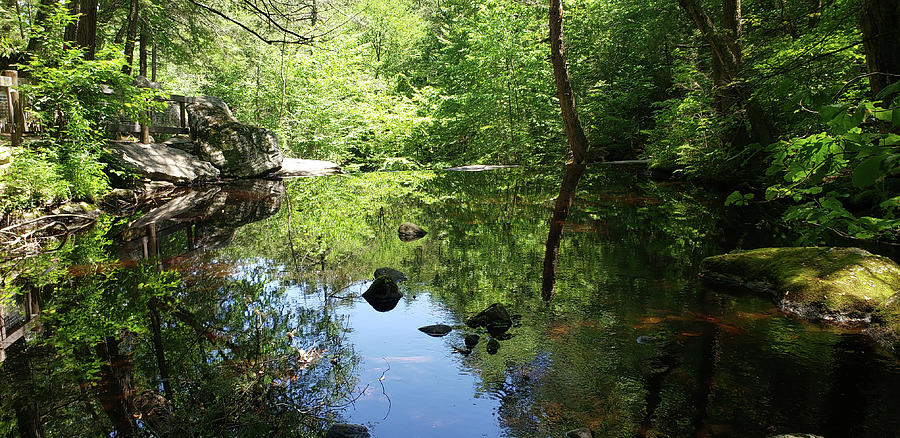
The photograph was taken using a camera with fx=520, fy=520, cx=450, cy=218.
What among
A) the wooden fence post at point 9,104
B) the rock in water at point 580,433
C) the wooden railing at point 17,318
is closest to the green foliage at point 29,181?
the wooden fence post at point 9,104

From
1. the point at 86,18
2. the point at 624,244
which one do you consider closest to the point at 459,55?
the point at 86,18

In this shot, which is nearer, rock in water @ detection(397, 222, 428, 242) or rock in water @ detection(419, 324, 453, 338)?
rock in water @ detection(419, 324, 453, 338)

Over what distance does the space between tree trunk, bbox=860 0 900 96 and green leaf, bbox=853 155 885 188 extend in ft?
7.79

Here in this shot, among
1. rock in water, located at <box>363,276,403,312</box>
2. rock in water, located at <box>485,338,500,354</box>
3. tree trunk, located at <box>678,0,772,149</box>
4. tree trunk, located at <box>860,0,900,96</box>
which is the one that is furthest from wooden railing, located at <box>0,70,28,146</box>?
tree trunk, located at <box>678,0,772,149</box>

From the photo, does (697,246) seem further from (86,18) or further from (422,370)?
(86,18)

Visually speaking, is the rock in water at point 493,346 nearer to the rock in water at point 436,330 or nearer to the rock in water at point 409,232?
the rock in water at point 436,330

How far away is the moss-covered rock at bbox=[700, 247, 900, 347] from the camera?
388 centimetres

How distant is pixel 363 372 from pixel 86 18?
1126 centimetres

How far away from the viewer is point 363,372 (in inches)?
125

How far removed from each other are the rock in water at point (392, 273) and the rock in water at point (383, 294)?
38 centimetres

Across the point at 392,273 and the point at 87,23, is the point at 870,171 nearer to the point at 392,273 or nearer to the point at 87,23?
the point at 392,273

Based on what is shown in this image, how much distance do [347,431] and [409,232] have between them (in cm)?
478

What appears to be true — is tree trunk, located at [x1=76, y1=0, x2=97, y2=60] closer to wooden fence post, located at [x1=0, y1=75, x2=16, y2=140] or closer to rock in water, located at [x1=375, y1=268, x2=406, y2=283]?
wooden fence post, located at [x1=0, y1=75, x2=16, y2=140]

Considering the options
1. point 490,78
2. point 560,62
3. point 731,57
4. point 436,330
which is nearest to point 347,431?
point 436,330
